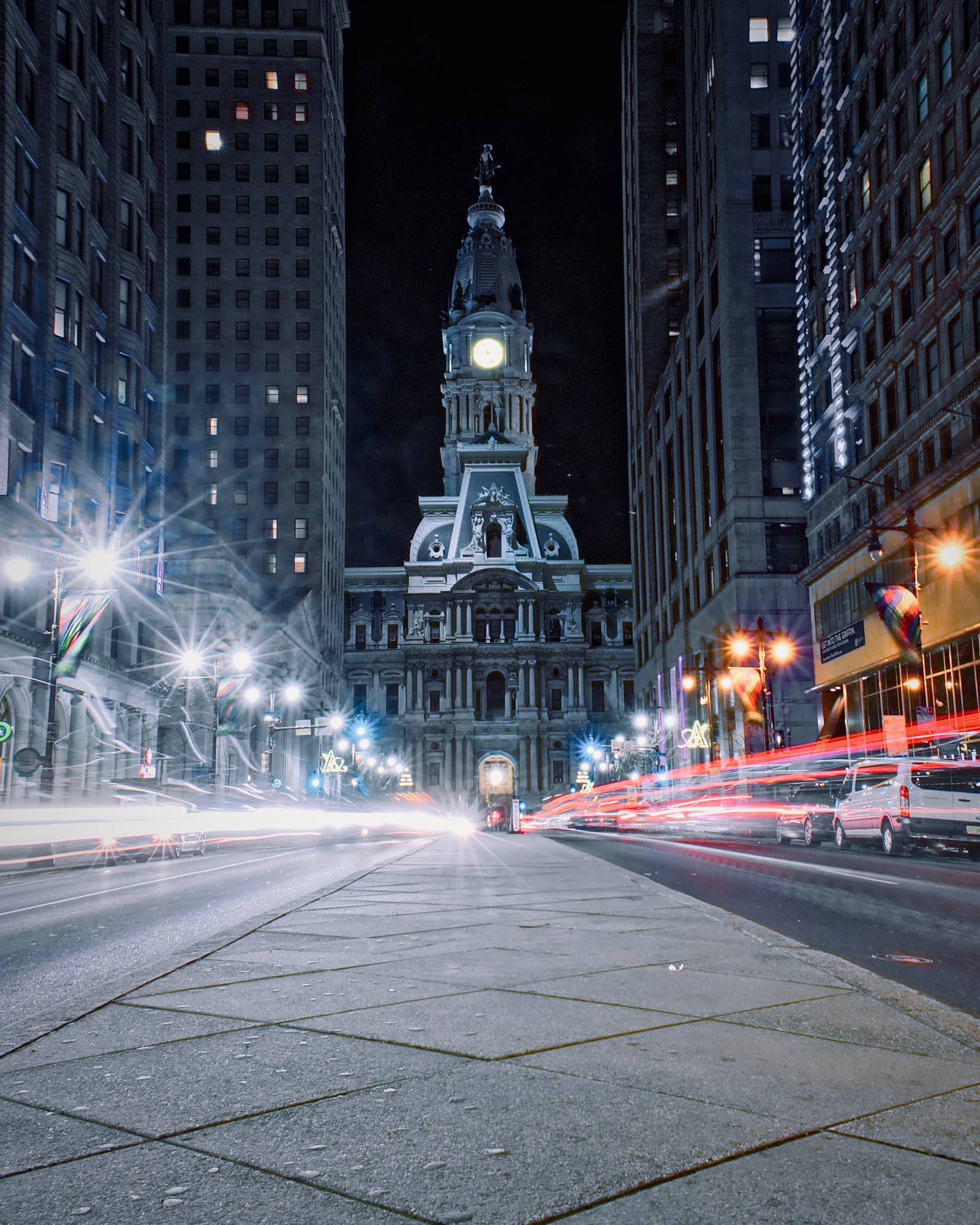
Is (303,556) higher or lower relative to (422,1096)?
higher

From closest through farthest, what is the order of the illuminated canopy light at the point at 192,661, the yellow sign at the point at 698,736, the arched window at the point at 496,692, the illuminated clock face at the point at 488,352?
1. the illuminated canopy light at the point at 192,661
2. the yellow sign at the point at 698,736
3. the arched window at the point at 496,692
4. the illuminated clock face at the point at 488,352

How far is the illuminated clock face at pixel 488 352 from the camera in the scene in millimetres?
136625

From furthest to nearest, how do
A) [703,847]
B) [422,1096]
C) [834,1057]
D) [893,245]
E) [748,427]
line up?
[748,427]
[893,245]
[703,847]
[834,1057]
[422,1096]

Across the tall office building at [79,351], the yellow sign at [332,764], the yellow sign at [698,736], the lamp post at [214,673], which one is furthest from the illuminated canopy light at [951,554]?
the yellow sign at [332,764]

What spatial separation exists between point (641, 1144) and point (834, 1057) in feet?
5.24

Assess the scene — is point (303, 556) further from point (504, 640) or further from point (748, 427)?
point (748, 427)

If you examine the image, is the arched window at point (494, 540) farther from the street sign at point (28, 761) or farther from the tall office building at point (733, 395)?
the street sign at point (28, 761)

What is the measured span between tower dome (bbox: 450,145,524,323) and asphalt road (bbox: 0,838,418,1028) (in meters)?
123

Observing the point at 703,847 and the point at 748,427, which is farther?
the point at 748,427

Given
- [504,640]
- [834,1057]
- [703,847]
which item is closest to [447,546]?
[504,640]

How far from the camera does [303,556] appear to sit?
102250 millimetres

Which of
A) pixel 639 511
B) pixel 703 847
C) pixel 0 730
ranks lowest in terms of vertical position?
pixel 703 847

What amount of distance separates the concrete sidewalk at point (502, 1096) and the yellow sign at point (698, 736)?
201ft

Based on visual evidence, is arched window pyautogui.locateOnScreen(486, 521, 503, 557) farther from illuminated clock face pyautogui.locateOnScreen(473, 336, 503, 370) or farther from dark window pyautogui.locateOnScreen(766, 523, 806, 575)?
dark window pyautogui.locateOnScreen(766, 523, 806, 575)
